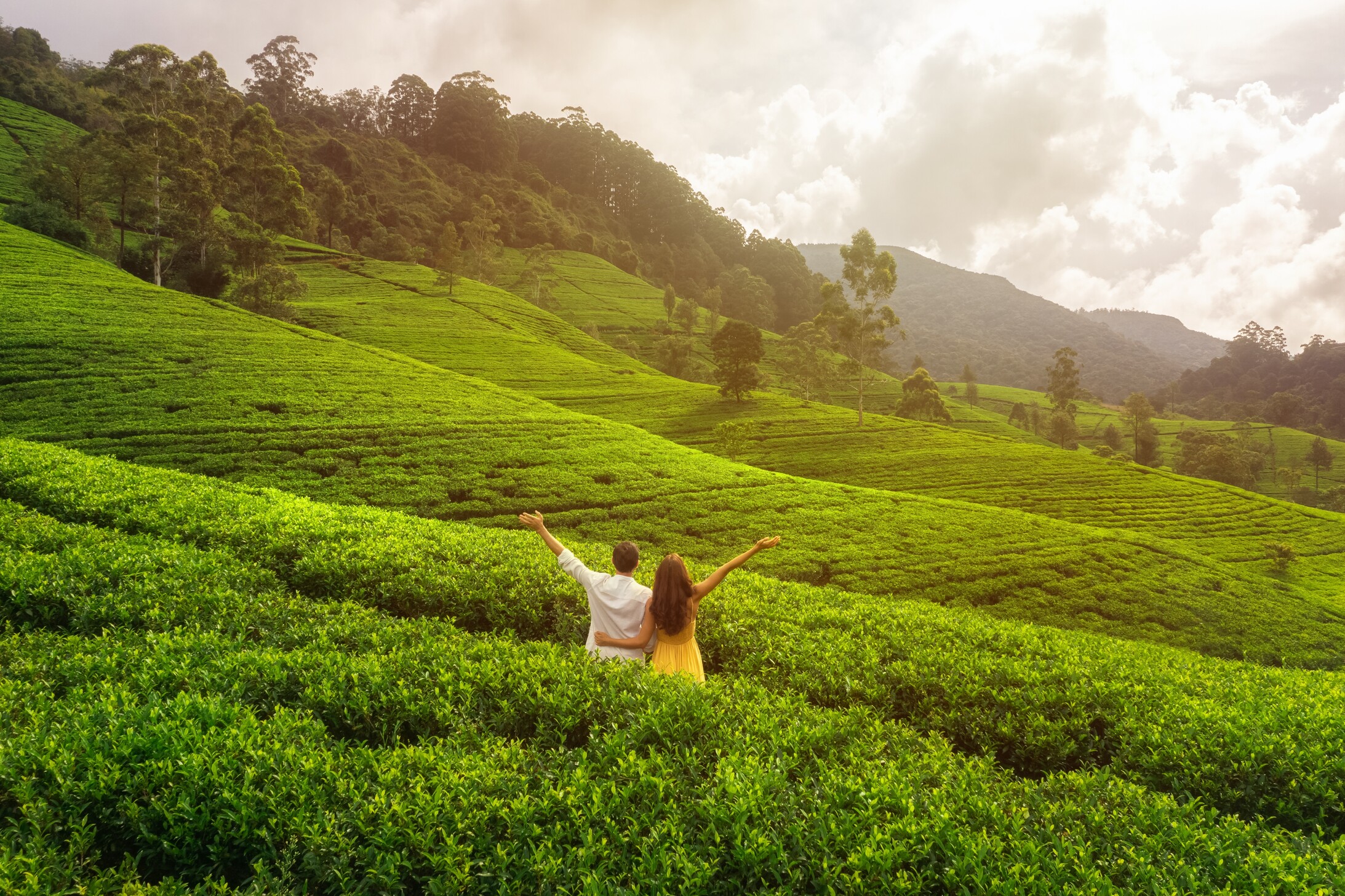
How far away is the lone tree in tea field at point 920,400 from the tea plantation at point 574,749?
76.6 meters

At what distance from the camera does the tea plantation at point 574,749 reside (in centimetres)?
369

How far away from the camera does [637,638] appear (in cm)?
677

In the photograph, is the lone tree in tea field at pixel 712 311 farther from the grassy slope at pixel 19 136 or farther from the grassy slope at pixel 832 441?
the grassy slope at pixel 19 136

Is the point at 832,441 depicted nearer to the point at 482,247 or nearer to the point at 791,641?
the point at 791,641

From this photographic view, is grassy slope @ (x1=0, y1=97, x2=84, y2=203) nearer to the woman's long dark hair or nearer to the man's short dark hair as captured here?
the man's short dark hair

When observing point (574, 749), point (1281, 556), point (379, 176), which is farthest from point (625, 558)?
point (379, 176)

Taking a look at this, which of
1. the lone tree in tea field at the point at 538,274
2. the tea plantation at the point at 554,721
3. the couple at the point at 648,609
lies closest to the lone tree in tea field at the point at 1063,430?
the tea plantation at the point at 554,721

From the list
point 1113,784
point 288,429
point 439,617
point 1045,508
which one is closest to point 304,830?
point 439,617

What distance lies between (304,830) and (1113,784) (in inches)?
231

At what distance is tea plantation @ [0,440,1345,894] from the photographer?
369 centimetres

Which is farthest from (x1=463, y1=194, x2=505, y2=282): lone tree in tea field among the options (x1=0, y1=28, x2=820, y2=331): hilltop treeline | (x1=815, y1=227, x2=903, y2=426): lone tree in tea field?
(x1=815, y1=227, x2=903, y2=426): lone tree in tea field

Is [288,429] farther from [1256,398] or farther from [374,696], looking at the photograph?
[1256,398]

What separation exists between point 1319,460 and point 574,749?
127498mm

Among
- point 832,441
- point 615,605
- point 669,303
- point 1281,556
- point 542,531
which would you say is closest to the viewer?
point 615,605
